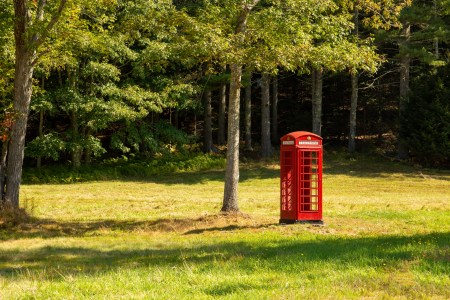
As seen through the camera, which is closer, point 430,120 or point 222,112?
point 430,120

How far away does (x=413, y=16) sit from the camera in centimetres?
3114

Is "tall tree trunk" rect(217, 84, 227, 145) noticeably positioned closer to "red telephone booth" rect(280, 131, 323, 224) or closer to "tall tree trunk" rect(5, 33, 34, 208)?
"tall tree trunk" rect(5, 33, 34, 208)

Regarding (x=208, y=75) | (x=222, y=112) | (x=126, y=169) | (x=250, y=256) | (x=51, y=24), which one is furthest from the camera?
(x=222, y=112)

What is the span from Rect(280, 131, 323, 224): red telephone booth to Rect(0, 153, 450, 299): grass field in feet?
1.66

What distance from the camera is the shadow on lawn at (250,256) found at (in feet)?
26.9

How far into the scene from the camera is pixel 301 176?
13.9 meters

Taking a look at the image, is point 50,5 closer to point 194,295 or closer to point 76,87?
point 194,295

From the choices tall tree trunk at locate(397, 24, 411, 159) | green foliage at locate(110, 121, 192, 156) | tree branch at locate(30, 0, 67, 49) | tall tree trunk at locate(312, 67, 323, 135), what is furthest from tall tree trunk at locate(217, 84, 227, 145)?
tree branch at locate(30, 0, 67, 49)

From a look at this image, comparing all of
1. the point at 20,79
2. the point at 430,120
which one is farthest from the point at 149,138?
the point at 20,79

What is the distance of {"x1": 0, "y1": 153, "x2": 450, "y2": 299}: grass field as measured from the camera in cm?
679

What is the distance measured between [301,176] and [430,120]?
2040 cm

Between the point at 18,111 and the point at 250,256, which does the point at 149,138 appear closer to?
the point at 18,111

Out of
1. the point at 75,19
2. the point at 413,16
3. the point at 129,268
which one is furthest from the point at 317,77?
the point at 129,268

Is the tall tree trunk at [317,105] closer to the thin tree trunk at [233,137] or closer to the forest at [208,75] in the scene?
the forest at [208,75]
